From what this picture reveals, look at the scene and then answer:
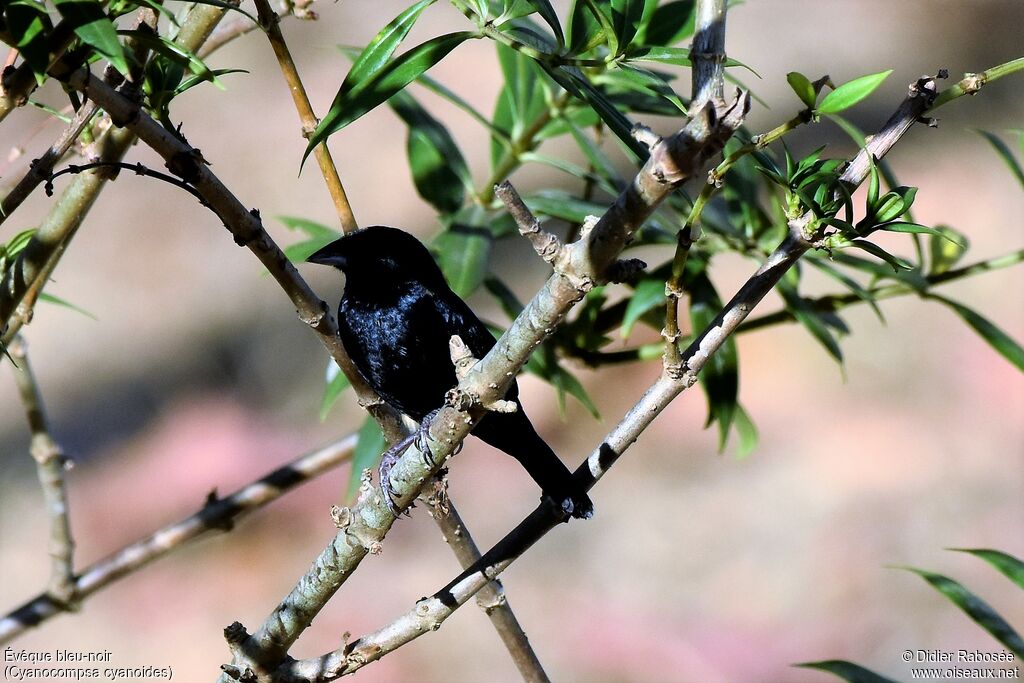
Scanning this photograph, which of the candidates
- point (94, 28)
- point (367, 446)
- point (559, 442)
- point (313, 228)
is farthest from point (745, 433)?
point (559, 442)

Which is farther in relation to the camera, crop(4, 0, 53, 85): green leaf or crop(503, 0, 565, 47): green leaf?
crop(503, 0, 565, 47): green leaf

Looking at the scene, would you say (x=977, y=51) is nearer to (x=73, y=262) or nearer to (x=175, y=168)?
(x=73, y=262)

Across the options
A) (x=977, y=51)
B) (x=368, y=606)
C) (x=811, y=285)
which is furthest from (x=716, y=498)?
(x=977, y=51)

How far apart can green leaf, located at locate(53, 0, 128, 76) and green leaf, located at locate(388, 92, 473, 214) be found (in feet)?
5.32

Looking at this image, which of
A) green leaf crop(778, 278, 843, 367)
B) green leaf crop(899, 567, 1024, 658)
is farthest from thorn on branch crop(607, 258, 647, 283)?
green leaf crop(778, 278, 843, 367)

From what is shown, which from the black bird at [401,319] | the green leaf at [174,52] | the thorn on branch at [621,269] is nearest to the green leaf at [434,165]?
the black bird at [401,319]

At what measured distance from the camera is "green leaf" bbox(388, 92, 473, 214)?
288 cm

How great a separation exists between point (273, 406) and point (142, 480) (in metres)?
0.90

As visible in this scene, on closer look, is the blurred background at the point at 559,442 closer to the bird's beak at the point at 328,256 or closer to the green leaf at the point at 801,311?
the green leaf at the point at 801,311

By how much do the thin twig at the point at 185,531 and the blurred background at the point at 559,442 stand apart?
8.18ft

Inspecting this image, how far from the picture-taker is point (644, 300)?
97.7 inches

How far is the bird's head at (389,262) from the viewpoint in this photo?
102 inches

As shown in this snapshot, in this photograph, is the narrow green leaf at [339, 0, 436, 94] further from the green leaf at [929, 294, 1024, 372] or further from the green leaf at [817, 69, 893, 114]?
the green leaf at [929, 294, 1024, 372]

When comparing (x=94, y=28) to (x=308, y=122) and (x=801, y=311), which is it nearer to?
(x=308, y=122)
